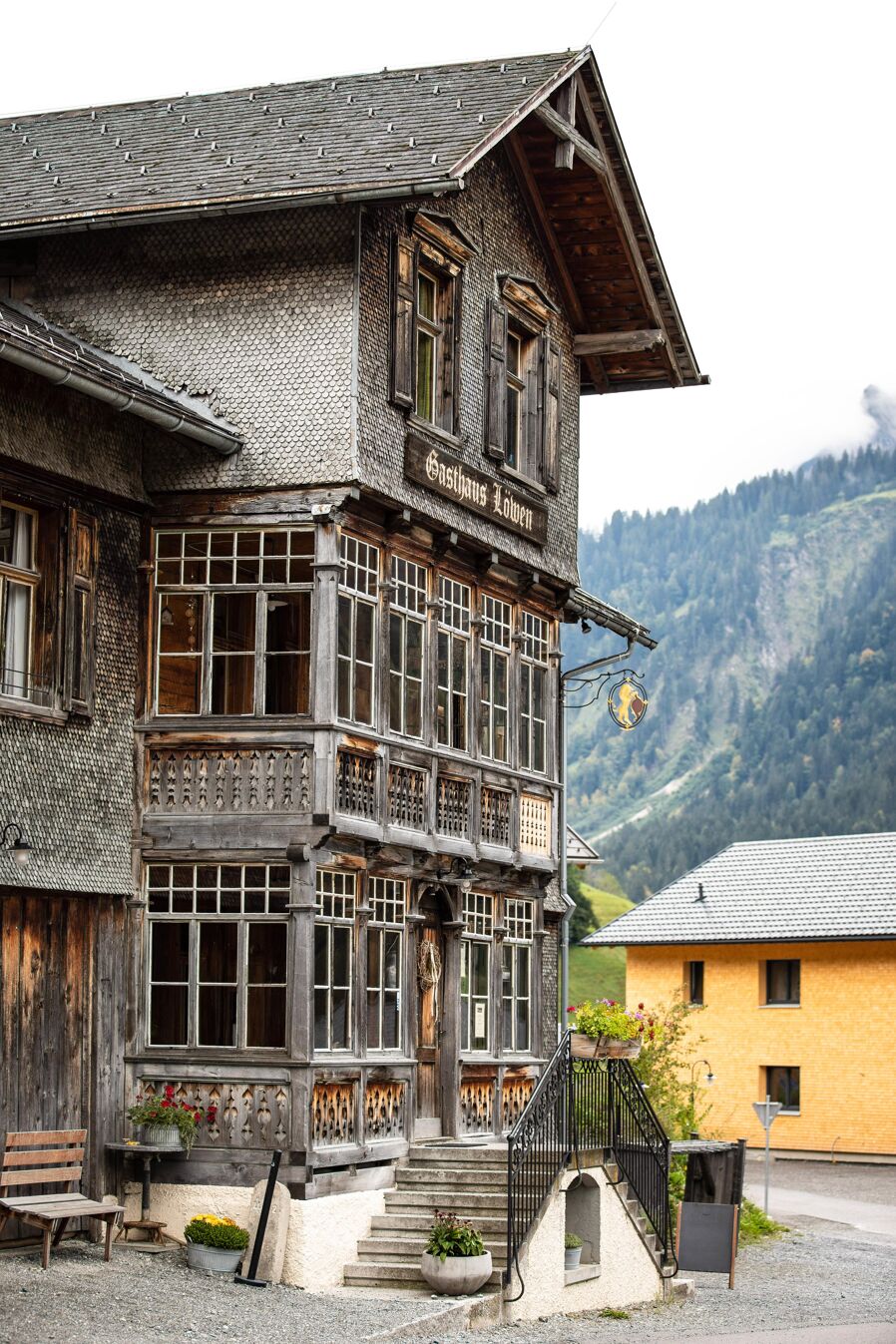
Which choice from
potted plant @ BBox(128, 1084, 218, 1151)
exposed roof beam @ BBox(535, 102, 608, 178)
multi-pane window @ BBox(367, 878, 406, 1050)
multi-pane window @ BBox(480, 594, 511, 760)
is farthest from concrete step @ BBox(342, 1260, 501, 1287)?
exposed roof beam @ BBox(535, 102, 608, 178)

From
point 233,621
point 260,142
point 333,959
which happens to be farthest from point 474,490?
point 333,959

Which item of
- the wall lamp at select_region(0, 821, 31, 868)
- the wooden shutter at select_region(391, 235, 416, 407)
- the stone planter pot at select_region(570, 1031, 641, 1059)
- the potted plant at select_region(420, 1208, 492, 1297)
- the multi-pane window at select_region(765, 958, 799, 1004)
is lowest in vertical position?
the potted plant at select_region(420, 1208, 492, 1297)

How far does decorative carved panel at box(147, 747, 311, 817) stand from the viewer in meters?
19.1

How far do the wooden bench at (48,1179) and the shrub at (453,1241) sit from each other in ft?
9.09

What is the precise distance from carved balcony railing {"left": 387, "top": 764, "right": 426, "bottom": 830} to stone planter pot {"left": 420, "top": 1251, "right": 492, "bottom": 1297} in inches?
169

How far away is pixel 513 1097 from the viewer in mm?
23406

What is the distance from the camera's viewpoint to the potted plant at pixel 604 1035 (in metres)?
22.7

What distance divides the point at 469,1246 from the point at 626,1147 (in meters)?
3.76

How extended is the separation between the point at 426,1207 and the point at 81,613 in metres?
6.44

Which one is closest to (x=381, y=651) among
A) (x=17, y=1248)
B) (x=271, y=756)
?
(x=271, y=756)

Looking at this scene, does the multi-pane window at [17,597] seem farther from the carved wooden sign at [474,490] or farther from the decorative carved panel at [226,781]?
the carved wooden sign at [474,490]

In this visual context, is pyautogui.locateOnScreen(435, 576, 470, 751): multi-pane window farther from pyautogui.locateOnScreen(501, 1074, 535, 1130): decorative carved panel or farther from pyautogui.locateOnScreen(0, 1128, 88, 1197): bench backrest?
pyautogui.locateOnScreen(0, 1128, 88, 1197): bench backrest

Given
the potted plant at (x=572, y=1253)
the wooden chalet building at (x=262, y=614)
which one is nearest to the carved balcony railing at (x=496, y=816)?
the wooden chalet building at (x=262, y=614)

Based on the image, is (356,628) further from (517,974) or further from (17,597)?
(517,974)
